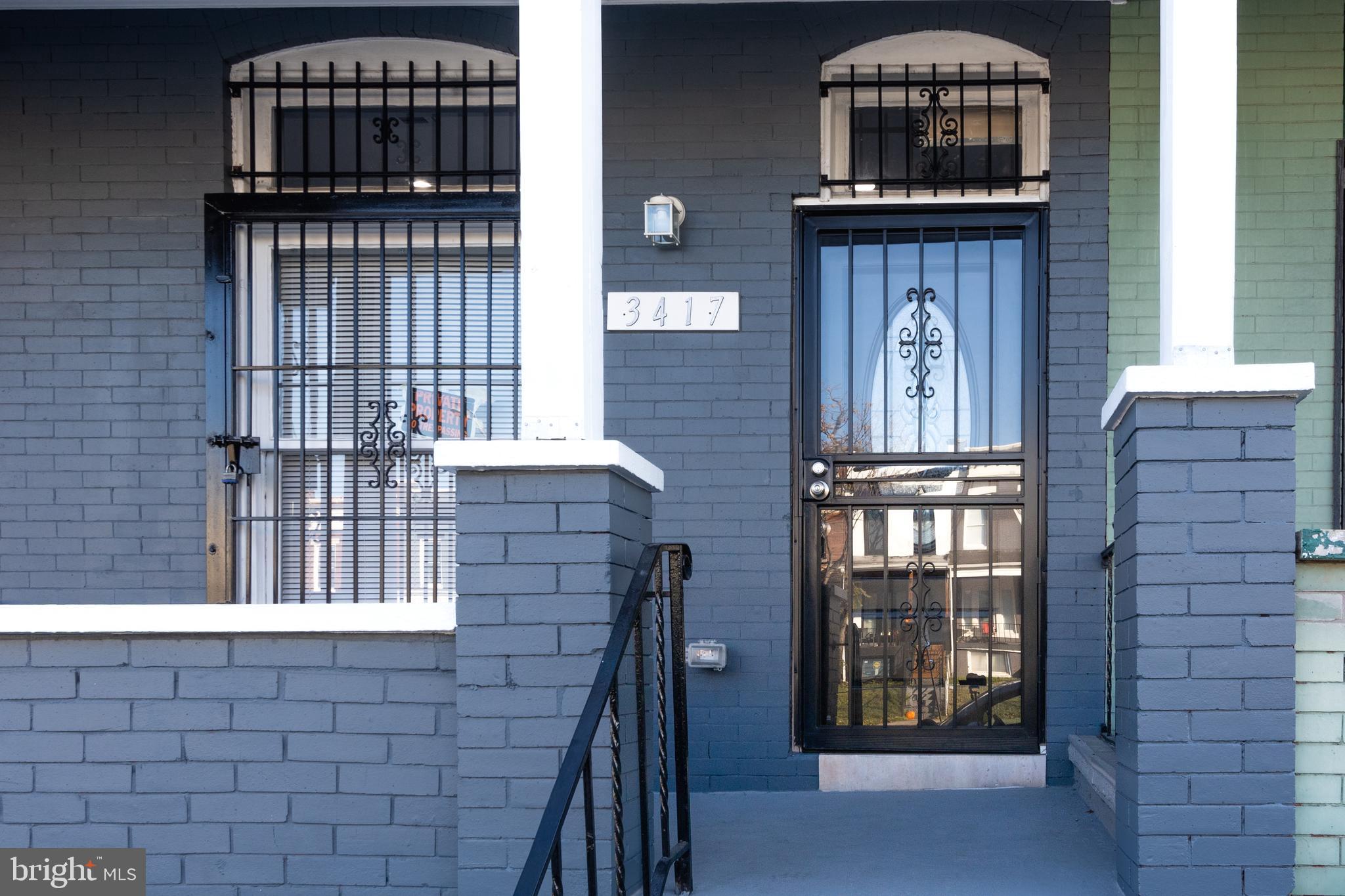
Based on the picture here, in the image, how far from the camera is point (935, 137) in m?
5.65

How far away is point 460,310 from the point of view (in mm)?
5703

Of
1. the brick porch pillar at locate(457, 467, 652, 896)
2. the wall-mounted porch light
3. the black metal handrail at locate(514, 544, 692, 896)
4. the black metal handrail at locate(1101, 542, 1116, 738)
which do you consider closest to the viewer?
the black metal handrail at locate(514, 544, 692, 896)

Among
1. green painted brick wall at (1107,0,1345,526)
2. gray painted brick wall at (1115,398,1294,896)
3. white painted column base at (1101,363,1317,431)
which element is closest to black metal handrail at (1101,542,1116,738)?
green painted brick wall at (1107,0,1345,526)

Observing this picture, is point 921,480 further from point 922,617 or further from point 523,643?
point 523,643

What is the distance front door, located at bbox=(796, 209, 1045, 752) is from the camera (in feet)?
18.0

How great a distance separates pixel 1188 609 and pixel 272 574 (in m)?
3.82

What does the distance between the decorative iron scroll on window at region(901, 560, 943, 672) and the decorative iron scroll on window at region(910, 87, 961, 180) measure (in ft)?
5.56

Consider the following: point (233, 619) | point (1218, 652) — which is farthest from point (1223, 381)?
point (233, 619)

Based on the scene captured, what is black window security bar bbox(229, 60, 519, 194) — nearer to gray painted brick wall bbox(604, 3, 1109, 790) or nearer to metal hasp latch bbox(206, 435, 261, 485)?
gray painted brick wall bbox(604, 3, 1109, 790)

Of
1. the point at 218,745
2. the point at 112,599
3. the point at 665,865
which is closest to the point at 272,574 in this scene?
the point at 112,599

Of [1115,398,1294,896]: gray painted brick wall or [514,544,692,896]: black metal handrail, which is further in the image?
[1115,398,1294,896]: gray painted brick wall

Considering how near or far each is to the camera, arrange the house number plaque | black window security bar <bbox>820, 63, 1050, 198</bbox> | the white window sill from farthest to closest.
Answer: black window security bar <bbox>820, 63, 1050, 198</bbox>, the house number plaque, the white window sill

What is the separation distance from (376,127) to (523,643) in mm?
3043

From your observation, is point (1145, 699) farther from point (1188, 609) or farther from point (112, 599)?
point (112, 599)
